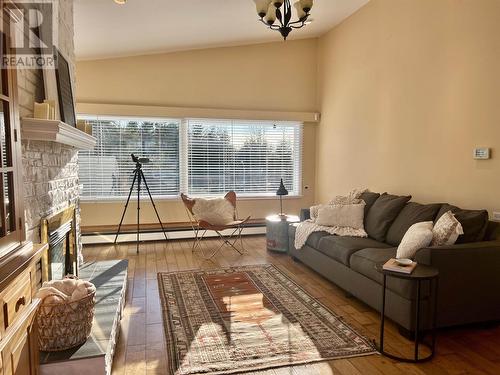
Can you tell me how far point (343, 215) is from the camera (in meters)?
4.29

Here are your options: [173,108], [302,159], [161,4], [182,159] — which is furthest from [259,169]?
[161,4]

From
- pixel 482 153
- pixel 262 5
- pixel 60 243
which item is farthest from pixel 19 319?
pixel 482 153

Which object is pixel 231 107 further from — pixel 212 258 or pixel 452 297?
pixel 452 297

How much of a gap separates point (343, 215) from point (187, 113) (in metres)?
3.05

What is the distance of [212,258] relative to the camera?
4910 mm

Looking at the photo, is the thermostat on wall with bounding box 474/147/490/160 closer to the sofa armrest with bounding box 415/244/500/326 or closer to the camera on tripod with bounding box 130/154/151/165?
the sofa armrest with bounding box 415/244/500/326

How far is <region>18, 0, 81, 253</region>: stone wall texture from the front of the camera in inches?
90.7

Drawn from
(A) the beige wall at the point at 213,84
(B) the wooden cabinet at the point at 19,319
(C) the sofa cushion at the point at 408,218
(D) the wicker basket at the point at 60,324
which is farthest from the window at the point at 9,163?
(A) the beige wall at the point at 213,84

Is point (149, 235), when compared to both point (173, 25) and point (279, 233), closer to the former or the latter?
point (279, 233)

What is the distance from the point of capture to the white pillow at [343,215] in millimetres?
4238

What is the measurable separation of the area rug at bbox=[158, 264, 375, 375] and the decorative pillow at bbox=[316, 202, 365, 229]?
2.85 feet

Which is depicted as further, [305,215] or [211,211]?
[211,211]

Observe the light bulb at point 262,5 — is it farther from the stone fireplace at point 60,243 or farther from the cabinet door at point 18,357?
the cabinet door at point 18,357

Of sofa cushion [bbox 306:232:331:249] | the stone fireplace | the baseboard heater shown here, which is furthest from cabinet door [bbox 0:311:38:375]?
the baseboard heater
